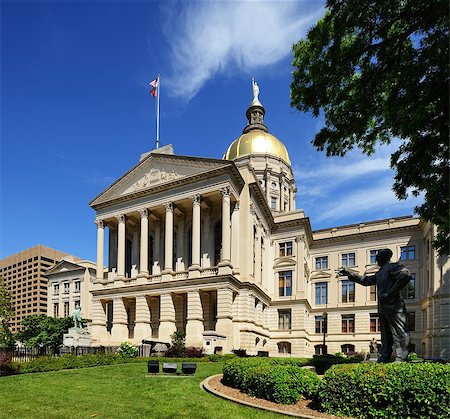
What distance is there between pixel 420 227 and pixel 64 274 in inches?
2520

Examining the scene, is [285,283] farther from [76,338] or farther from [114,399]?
[114,399]

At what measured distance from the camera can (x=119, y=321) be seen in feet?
152

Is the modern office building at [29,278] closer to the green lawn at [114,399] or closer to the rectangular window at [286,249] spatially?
the rectangular window at [286,249]

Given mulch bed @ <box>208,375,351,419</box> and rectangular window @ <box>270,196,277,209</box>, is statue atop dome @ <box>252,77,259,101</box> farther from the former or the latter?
mulch bed @ <box>208,375,351,419</box>

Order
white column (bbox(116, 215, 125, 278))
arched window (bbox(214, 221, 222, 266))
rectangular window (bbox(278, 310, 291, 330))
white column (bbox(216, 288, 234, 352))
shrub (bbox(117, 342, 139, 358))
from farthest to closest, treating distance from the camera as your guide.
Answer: rectangular window (bbox(278, 310, 291, 330)) < white column (bbox(116, 215, 125, 278)) < arched window (bbox(214, 221, 222, 266)) < white column (bbox(216, 288, 234, 352)) < shrub (bbox(117, 342, 139, 358))

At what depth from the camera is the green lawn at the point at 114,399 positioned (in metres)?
10.6

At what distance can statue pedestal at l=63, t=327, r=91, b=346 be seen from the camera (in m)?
38.8

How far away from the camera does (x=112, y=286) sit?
47.5 metres

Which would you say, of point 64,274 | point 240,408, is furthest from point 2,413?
point 64,274

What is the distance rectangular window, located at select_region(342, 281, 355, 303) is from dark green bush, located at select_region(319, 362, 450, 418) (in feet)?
159

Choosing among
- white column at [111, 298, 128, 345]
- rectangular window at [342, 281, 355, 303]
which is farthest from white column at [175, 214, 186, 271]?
rectangular window at [342, 281, 355, 303]

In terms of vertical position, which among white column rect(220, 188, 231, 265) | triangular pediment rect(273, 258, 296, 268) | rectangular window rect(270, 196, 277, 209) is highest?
rectangular window rect(270, 196, 277, 209)

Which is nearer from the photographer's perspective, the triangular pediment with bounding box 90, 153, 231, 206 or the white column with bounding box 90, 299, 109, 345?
the triangular pediment with bounding box 90, 153, 231, 206

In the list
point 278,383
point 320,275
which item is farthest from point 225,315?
point 278,383
